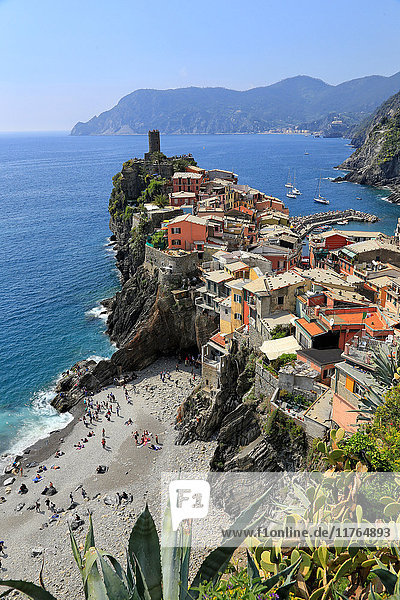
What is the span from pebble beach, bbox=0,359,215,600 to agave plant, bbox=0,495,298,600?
1810cm

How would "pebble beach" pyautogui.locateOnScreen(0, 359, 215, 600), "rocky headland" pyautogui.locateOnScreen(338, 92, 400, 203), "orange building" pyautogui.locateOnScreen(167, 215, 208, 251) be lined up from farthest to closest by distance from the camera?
"rocky headland" pyautogui.locateOnScreen(338, 92, 400, 203) < "orange building" pyautogui.locateOnScreen(167, 215, 208, 251) < "pebble beach" pyautogui.locateOnScreen(0, 359, 215, 600)

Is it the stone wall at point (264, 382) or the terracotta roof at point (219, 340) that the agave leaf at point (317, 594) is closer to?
the stone wall at point (264, 382)

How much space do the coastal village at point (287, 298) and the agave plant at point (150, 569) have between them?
30.0ft

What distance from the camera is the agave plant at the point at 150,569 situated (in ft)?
19.9

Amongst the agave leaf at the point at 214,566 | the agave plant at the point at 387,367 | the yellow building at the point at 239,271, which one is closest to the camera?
the agave leaf at the point at 214,566

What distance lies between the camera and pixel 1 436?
3547 cm

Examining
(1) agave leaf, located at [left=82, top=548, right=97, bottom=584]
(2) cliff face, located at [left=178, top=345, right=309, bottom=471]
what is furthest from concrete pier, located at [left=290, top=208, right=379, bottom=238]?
(1) agave leaf, located at [left=82, top=548, right=97, bottom=584]

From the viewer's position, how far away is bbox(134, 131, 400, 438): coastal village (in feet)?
68.2

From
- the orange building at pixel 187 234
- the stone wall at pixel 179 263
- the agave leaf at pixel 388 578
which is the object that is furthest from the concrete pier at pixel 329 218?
the agave leaf at pixel 388 578

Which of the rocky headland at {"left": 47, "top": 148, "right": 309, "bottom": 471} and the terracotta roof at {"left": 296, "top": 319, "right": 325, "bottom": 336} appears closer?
the rocky headland at {"left": 47, "top": 148, "right": 309, "bottom": 471}

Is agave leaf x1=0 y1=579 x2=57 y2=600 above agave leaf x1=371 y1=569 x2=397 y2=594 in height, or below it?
above

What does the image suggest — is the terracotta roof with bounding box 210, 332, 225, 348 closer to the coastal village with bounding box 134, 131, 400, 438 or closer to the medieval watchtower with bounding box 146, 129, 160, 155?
the coastal village with bounding box 134, 131, 400, 438

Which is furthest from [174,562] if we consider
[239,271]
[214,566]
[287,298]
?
[239,271]

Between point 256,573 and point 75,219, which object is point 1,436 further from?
point 75,219
